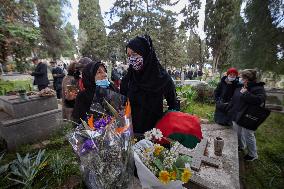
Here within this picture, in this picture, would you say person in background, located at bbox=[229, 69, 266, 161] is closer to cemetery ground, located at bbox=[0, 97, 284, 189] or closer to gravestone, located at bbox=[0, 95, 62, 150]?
cemetery ground, located at bbox=[0, 97, 284, 189]

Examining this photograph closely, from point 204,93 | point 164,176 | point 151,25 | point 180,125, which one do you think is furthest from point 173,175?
point 151,25

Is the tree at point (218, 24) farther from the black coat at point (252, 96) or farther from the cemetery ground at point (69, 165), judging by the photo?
the black coat at point (252, 96)

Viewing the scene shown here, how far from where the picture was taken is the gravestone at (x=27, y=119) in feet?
15.4

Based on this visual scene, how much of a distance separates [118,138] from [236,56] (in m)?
7.20

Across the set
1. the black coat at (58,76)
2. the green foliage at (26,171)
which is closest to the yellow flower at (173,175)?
the green foliage at (26,171)

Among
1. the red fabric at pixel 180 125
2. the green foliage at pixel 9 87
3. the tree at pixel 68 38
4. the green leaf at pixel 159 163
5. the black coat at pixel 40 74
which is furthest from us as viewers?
the tree at pixel 68 38

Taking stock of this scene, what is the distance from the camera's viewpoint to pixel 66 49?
2606 centimetres

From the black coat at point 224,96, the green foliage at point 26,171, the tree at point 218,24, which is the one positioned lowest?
the green foliage at point 26,171

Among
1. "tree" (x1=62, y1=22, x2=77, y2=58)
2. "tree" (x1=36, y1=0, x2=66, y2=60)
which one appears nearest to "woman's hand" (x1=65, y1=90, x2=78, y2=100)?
"tree" (x1=36, y1=0, x2=66, y2=60)

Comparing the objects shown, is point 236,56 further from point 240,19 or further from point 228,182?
point 228,182

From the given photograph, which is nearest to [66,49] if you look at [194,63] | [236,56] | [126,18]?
[126,18]

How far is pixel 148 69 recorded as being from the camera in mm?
2209

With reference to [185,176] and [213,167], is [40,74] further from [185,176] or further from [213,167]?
[185,176]

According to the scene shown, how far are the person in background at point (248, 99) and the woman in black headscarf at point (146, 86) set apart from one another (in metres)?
2.58
